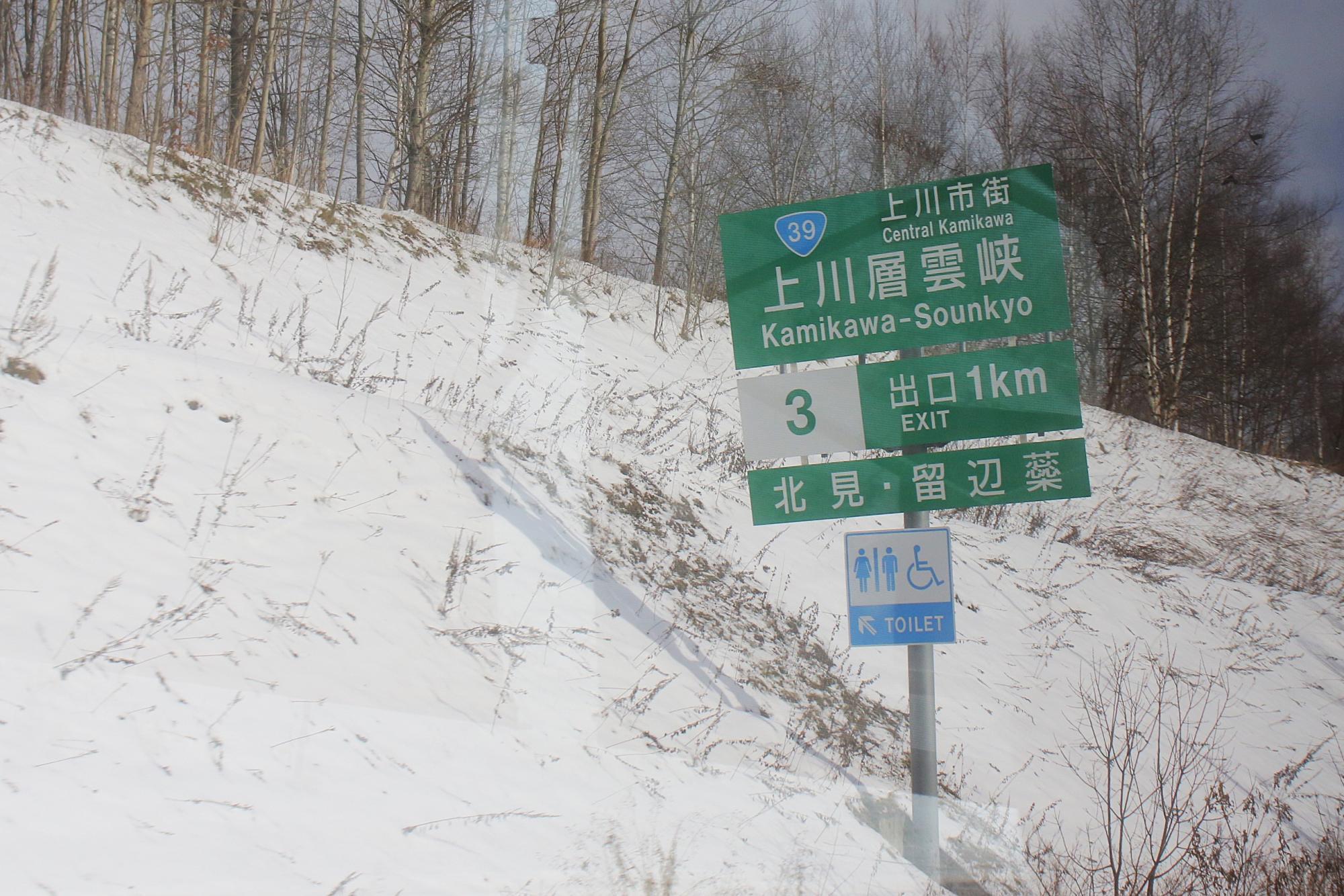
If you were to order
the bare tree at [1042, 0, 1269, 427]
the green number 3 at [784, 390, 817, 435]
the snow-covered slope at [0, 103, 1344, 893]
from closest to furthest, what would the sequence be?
the snow-covered slope at [0, 103, 1344, 893] < the green number 3 at [784, 390, 817, 435] < the bare tree at [1042, 0, 1269, 427]

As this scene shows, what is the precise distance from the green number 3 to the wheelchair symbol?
2.42 ft

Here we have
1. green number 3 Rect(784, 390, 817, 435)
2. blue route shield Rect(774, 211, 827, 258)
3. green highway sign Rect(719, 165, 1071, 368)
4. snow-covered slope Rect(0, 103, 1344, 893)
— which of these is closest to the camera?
snow-covered slope Rect(0, 103, 1344, 893)

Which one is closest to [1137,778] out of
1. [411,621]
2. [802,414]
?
[802,414]

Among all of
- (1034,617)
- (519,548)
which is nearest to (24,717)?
(519,548)

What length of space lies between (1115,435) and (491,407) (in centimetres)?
1448

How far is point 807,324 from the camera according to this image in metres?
4.40

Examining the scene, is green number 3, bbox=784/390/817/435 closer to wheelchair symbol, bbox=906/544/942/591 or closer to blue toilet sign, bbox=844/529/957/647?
blue toilet sign, bbox=844/529/957/647

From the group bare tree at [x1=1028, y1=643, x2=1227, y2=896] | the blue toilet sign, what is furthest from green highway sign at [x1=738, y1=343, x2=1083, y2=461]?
bare tree at [x1=1028, y1=643, x2=1227, y2=896]

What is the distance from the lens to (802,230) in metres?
4.43

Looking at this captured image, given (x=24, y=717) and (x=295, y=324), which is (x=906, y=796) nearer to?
(x=24, y=717)

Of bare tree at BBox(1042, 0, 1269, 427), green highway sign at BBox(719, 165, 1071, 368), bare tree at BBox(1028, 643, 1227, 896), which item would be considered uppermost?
bare tree at BBox(1042, 0, 1269, 427)

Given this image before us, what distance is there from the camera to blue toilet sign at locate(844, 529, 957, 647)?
4.10 m

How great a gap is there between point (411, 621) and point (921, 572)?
2.43 metres

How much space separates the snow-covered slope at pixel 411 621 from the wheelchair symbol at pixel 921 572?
50.8 inches
